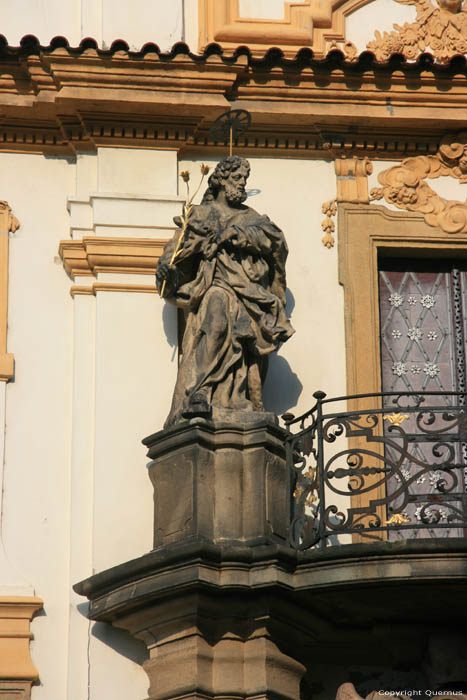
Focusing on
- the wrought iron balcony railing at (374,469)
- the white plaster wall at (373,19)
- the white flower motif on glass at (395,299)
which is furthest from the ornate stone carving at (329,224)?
the white plaster wall at (373,19)

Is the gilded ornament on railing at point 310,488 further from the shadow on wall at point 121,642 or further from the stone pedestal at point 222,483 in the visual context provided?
the shadow on wall at point 121,642

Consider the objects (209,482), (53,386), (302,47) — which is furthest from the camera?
(302,47)

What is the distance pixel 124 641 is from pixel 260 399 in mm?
1569

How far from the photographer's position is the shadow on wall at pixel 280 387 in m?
12.0

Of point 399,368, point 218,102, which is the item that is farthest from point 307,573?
point 218,102

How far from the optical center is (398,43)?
13062 mm

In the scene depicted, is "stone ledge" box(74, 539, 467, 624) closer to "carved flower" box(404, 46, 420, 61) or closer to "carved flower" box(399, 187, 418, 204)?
"carved flower" box(399, 187, 418, 204)

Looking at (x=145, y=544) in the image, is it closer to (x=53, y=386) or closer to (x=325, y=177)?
(x=53, y=386)

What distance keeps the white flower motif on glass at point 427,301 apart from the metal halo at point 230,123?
60.1 inches

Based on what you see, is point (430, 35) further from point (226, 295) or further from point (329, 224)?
point (226, 295)

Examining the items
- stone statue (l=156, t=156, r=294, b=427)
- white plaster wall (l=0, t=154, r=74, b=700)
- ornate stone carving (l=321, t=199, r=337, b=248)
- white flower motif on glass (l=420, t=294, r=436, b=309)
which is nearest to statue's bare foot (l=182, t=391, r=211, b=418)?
stone statue (l=156, t=156, r=294, b=427)

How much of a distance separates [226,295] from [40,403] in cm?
129

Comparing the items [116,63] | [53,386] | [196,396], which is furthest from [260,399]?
[116,63]

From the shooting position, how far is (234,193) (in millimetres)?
11961
